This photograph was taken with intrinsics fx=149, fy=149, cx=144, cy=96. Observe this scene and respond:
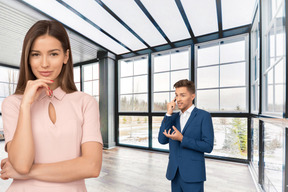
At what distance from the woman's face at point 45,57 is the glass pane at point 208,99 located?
4.22 m

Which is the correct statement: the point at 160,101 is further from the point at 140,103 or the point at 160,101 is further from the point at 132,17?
the point at 132,17

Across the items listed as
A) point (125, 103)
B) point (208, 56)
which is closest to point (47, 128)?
point (208, 56)

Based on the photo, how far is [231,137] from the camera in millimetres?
3973

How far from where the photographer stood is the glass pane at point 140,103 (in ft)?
17.4

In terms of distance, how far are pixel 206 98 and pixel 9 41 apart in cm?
613

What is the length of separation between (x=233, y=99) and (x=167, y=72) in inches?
82.0

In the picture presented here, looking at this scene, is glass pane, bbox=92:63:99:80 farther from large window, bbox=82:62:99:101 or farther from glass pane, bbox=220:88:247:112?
glass pane, bbox=220:88:247:112

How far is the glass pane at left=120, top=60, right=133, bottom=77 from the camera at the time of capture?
18.6ft

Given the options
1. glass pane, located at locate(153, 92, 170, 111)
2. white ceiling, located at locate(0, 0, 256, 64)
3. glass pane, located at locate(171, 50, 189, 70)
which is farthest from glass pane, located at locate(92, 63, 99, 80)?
glass pane, located at locate(171, 50, 189, 70)

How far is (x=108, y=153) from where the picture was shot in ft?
15.9

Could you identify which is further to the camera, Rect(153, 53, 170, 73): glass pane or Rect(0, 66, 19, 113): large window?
Rect(0, 66, 19, 113): large window

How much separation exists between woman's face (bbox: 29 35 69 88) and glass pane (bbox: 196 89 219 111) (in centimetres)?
422

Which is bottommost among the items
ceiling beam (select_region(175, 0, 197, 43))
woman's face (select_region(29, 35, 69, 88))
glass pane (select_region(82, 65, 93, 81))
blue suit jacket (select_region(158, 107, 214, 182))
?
blue suit jacket (select_region(158, 107, 214, 182))

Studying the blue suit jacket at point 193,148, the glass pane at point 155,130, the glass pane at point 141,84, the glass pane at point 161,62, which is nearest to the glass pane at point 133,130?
the glass pane at point 155,130
